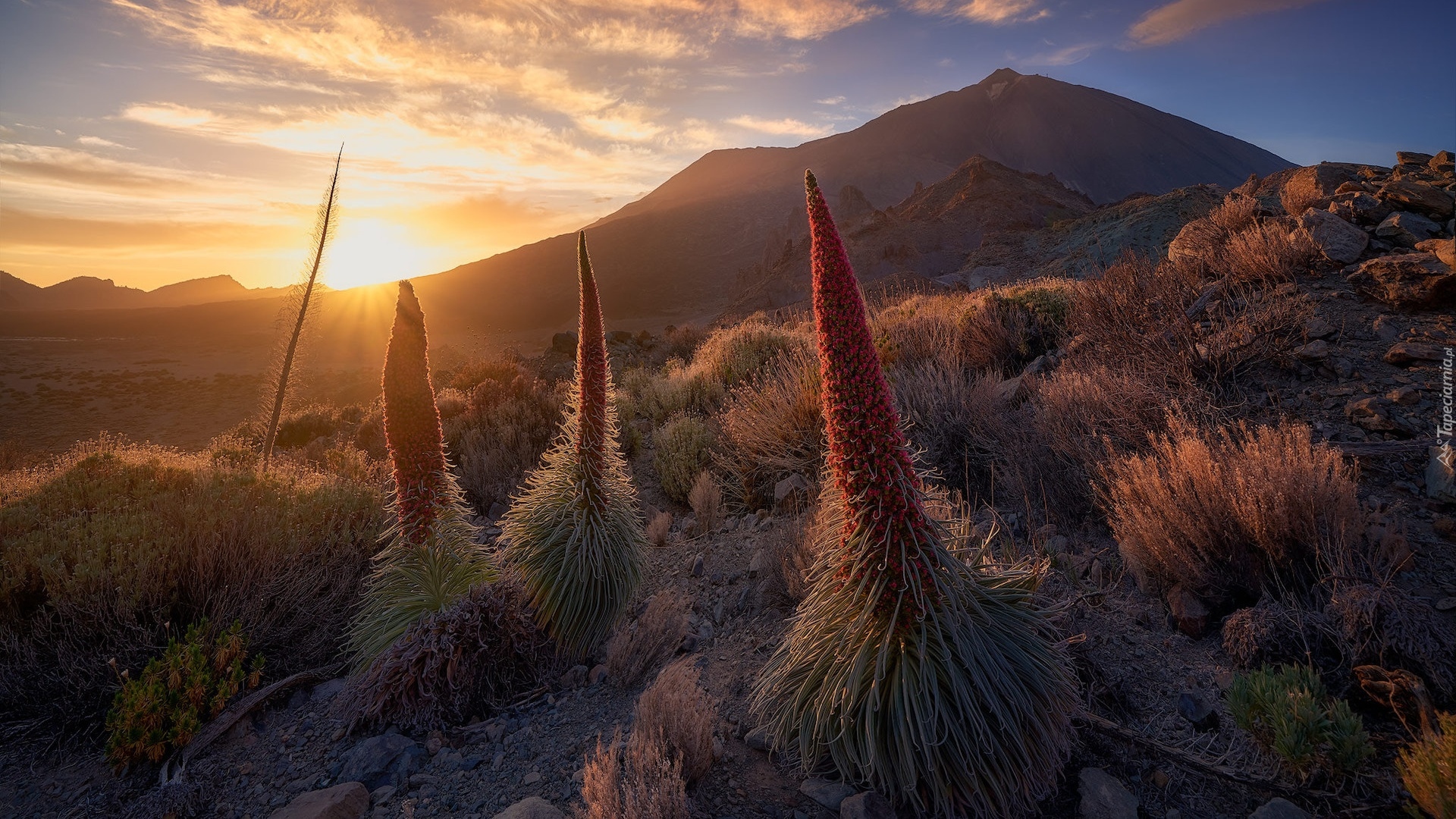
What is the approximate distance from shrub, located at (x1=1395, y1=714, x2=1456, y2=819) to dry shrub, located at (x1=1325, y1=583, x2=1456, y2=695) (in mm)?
712

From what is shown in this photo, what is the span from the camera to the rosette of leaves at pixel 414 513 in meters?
3.06

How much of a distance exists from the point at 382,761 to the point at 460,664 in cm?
48

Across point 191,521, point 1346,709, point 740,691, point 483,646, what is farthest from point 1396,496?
point 191,521

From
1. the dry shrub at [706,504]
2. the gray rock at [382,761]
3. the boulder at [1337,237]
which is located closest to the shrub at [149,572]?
the gray rock at [382,761]

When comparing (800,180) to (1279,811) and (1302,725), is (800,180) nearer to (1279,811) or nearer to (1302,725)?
(1302,725)

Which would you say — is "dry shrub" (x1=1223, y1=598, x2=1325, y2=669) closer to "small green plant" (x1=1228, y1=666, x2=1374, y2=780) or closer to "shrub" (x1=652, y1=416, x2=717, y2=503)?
"small green plant" (x1=1228, y1=666, x2=1374, y2=780)

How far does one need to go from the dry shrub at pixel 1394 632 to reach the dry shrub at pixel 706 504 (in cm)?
387

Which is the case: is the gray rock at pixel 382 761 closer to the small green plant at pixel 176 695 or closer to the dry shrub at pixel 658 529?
the small green plant at pixel 176 695

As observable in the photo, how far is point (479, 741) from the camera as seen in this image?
9.46ft

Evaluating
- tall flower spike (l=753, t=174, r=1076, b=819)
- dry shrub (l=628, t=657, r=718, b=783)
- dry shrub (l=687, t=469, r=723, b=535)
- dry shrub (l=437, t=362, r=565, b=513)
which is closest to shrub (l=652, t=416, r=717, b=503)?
dry shrub (l=687, t=469, r=723, b=535)

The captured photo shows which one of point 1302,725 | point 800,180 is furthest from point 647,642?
point 800,180

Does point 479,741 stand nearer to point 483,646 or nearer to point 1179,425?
point 483,646

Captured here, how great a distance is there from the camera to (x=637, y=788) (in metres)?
2.03

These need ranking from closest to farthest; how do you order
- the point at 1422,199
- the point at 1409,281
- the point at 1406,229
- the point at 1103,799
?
the point at 1103,799, the point at 1409,281, the point at 1406,229, the point at 1422,199
